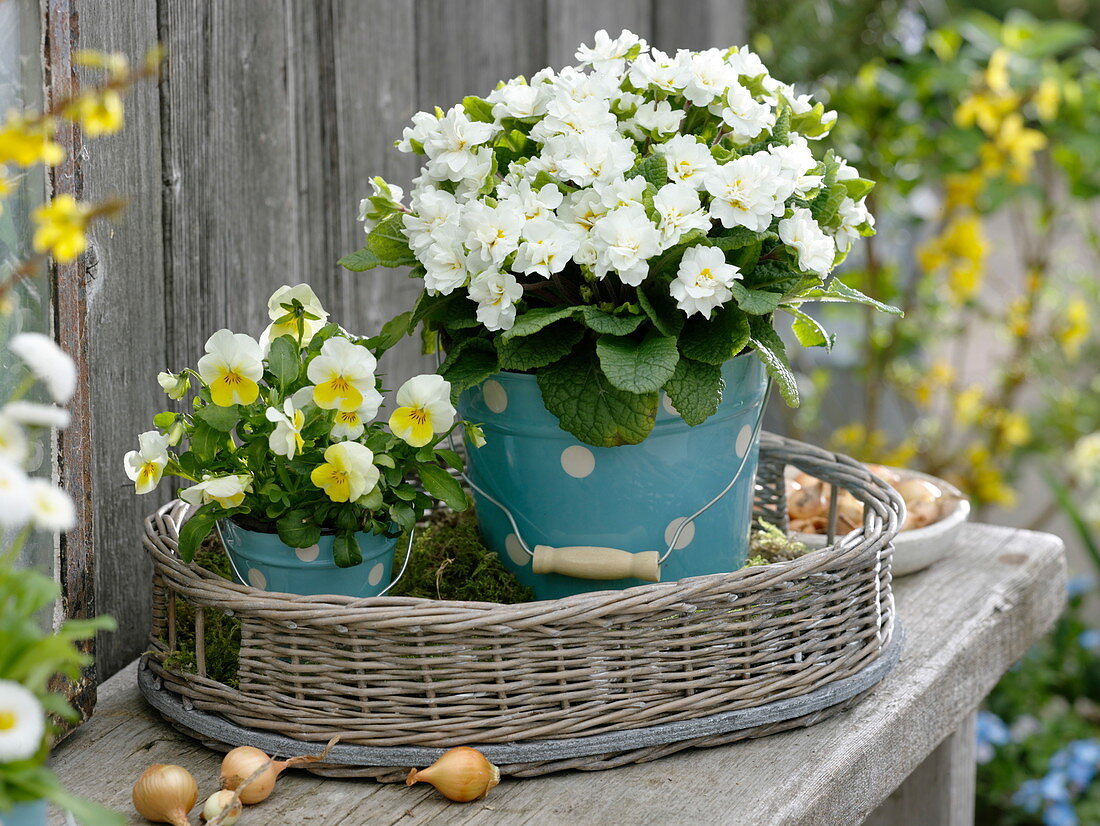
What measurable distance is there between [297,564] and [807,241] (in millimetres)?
479

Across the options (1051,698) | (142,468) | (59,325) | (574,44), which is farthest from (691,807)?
(1051,698)

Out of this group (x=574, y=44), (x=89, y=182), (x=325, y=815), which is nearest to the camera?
(x=325, y=815)

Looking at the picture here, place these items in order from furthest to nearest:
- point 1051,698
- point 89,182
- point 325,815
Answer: point 1051,698 → point 89,182 → point 325,815

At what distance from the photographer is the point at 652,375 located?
85 cm

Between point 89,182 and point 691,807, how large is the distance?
73 cm

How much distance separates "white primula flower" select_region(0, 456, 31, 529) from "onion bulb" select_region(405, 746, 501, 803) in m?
0.42

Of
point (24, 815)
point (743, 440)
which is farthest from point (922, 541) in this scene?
point (24, 815)

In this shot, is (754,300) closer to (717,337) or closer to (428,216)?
(717,337)

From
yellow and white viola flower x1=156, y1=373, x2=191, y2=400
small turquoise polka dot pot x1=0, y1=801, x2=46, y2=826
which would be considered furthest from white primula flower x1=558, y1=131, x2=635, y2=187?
small turquoise polka dot pot x1=0, y1=801, x2=46, y2=826

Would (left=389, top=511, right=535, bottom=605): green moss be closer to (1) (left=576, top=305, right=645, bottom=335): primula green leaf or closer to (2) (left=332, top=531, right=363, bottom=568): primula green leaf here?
(2) (left=332, top=531, right=363, bottom=568): primula green leaf

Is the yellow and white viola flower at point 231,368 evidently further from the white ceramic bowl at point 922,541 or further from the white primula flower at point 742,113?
the white ceramic bowl at point 922,541

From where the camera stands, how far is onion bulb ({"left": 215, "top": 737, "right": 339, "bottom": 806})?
0.81m

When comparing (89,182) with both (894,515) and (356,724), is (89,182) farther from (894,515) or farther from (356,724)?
(894,515)

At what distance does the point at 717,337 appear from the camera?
92 cm
